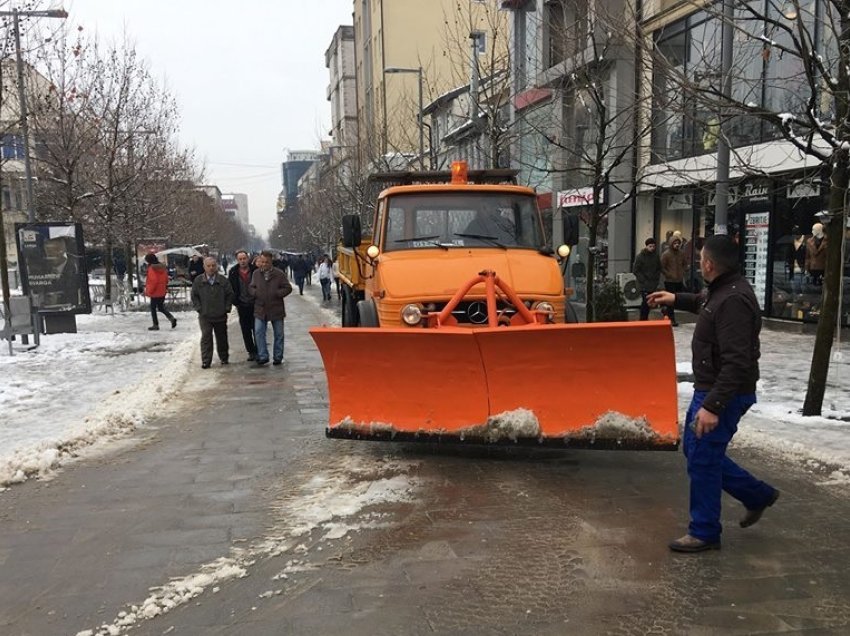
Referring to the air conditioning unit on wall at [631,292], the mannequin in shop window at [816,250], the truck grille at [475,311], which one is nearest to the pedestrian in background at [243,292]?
the truck grille at [475,311]

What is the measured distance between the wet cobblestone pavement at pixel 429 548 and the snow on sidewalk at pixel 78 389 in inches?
23.2

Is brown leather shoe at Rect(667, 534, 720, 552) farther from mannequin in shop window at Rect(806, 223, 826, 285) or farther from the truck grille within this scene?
mannequin in shop window at Rect(806, 223, 826, 285)

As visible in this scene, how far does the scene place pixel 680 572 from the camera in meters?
3.76

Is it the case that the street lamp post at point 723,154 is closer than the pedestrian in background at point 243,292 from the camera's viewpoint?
Yes

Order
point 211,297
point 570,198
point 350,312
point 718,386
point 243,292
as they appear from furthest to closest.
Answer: point 570,198 → point 243,292 → point 350,312 → point 211,297 → point 718,386

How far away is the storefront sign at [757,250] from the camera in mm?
14656

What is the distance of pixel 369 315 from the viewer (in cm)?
712

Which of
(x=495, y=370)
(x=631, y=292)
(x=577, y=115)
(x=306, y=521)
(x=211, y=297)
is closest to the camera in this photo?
(x=306, y=521)

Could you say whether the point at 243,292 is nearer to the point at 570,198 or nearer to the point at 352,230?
the point at 352,230

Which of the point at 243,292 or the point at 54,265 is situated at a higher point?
the point at 54,265

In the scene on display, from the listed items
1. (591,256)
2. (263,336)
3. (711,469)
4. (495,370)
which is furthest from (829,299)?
(263,336)

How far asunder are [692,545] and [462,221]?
4506 mm

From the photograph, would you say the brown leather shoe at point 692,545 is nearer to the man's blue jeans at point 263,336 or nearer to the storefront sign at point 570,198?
the man's blue jeans at point 263,336

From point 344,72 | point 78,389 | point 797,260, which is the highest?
point 344,72
